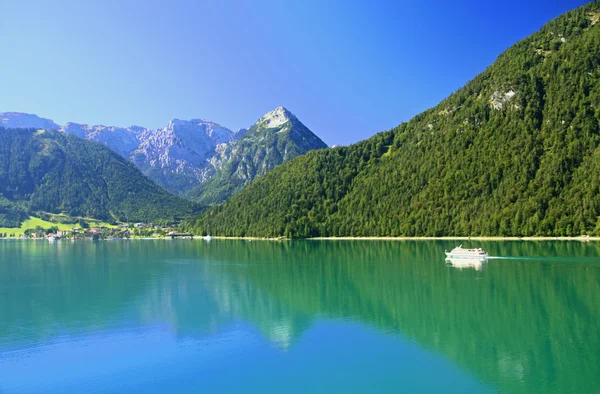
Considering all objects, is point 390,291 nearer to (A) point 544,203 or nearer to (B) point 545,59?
(A) point 544,203

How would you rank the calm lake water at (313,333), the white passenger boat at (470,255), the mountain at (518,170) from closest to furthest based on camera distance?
the calm lake water at (313,333)
the white passenger boat at (470,255)
the mountain at (518,170)

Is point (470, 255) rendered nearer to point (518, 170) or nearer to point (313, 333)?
point (313, 333)

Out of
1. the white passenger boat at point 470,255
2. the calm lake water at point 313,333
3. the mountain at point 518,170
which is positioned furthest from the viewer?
the mountain at point 518,170

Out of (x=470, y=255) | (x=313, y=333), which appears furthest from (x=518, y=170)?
(x=313, y=333)

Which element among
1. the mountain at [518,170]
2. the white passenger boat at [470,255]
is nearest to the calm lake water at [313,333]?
the white passenger boat at [470,255]

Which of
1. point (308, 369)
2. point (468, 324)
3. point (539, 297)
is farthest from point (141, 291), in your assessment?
point (539, 297)

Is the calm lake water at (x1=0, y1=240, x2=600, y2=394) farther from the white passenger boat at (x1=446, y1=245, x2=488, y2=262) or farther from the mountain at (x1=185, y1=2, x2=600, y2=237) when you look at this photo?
the mountain at (x1=185, y1=2, x2=600, y2=237)

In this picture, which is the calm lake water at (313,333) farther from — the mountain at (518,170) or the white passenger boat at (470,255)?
the mountain at (518,170)

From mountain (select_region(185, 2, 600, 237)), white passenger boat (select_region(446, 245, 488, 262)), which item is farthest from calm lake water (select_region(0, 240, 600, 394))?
mountain (select_region(185, 2, 600, 237))
